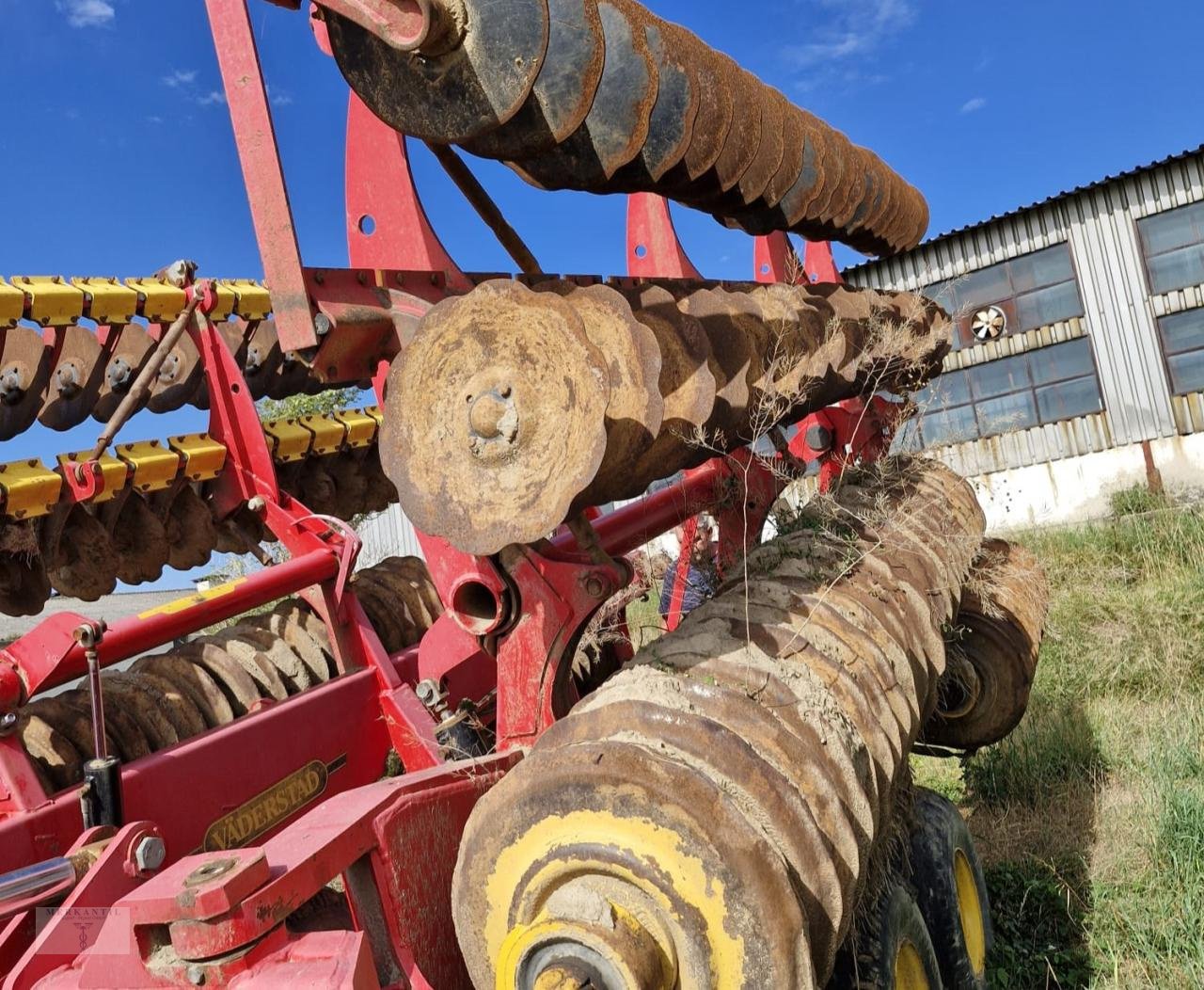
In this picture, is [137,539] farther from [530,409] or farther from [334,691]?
[530,409]

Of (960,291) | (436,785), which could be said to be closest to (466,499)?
(436,785)

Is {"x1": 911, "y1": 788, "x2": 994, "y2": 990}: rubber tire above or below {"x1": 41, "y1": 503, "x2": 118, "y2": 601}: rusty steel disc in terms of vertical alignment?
below

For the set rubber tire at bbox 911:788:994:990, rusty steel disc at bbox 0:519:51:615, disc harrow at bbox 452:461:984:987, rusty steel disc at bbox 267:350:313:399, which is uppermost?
rusty steel disc at bbox 267:350:313:399

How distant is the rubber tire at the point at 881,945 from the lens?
8.98 feet

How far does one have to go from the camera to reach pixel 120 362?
6.93 meters

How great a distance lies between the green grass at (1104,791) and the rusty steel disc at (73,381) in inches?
219

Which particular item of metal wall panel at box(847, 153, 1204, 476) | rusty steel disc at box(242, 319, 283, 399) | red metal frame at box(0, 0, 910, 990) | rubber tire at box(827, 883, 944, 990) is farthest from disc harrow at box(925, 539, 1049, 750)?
metal wall panel at box(847, 153, 1204, 476)

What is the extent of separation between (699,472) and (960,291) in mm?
13807

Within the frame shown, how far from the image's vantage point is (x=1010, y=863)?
203 inches

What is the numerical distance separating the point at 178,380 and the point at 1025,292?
13415mm

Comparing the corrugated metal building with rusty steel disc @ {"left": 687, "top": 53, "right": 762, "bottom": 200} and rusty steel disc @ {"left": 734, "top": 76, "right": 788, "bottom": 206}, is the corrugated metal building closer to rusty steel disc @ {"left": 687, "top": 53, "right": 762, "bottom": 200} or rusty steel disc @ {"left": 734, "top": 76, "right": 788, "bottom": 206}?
rusty steel disc @ {"left": 734, "top": 76, "right": 788, "bottom": 206}

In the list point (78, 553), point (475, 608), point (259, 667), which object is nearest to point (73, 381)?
point (78, 553)

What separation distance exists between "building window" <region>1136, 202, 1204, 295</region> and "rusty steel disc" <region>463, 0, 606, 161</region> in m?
15.5

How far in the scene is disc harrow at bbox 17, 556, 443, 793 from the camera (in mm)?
4035
